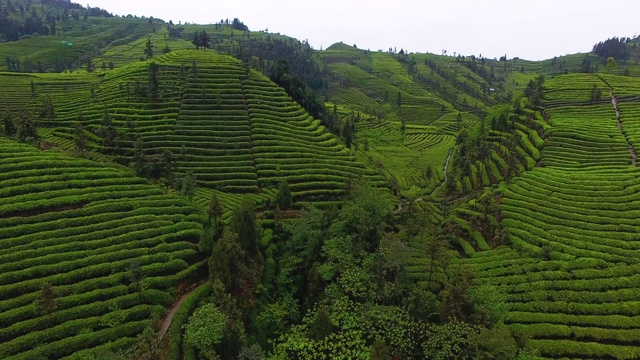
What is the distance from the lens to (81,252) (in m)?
39.9

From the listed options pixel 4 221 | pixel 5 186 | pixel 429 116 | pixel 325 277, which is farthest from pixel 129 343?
pixel 429 116

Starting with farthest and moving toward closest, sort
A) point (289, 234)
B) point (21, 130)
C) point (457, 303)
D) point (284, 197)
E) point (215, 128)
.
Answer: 1. point (215, 128)
2. point (21, 130)
3. point (284, 197)
4. point (289, 234)
5. point (457, 303)

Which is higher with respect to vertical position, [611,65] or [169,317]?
[611,65]

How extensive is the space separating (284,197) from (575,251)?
38.6 m

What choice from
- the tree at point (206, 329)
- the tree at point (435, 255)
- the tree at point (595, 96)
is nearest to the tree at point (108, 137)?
the tree at point (206, 329)

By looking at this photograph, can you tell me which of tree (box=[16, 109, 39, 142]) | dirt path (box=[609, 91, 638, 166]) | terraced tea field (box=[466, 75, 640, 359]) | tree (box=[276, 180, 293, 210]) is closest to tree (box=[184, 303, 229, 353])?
tree (box=[276, 180, 293, 210])

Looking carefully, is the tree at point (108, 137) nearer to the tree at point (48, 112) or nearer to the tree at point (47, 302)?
the tree at point (48, 112)

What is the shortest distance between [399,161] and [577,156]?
37.8 m

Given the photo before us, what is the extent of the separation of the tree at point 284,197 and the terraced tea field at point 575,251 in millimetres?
27223

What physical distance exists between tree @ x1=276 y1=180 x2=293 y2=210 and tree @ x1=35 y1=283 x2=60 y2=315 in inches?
1184

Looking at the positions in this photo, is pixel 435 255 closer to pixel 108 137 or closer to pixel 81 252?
pixel 81 252

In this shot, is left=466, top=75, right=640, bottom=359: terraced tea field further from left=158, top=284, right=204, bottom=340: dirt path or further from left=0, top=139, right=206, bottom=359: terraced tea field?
left=0, top=139, right=206, bottom=359: terraced tea field

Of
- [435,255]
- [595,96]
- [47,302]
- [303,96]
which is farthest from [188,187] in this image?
[595,96]

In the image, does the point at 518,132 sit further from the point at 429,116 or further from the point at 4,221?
the point at 4,221
